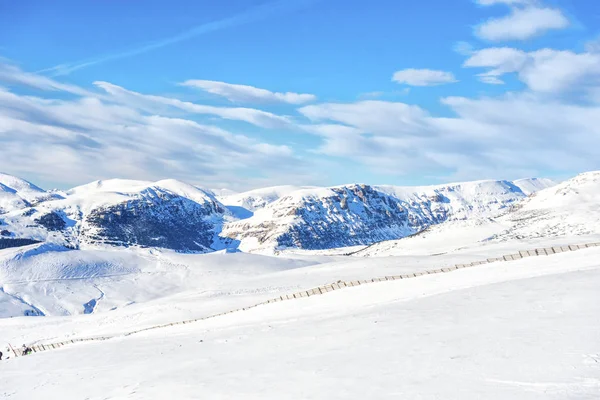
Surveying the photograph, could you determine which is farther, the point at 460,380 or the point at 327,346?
the point at 327,346

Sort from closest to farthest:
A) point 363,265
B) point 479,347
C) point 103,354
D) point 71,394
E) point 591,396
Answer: point 591,396
point 479,347
point 71,394
point 103,354
point 363,265

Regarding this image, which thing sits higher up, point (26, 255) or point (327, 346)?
point (26, 255)

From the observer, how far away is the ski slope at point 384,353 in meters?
11.7

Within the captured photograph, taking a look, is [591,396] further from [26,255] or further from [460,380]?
[26,255]

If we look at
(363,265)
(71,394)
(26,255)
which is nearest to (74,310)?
(26,255)

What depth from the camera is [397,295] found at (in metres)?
26.7

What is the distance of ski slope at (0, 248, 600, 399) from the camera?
38.3 feet

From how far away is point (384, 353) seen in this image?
14.8 m

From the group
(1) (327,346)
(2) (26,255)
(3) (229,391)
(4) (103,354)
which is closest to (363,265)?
(4) (103,354)

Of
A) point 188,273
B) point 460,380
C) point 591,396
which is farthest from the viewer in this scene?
point 188,273

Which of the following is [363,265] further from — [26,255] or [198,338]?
[26,255]

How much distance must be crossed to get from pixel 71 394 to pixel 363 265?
51.5 m

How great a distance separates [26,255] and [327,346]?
14201cm

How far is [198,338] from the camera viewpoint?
80.3ft
